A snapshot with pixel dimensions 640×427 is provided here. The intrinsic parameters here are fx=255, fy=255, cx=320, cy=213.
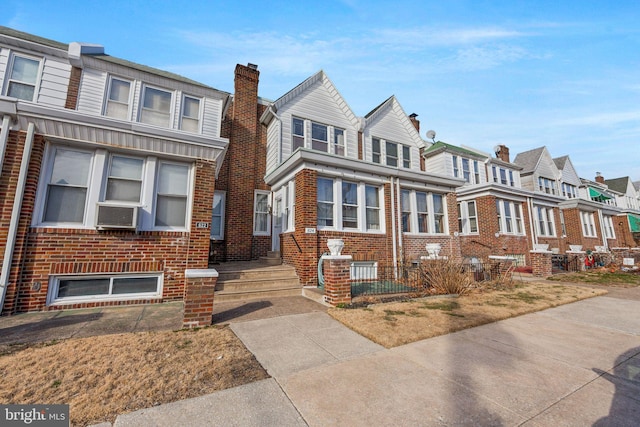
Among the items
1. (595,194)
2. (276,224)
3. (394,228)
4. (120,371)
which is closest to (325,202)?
(394,228)

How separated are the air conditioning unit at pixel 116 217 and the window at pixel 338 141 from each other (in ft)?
29.2

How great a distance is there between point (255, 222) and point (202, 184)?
446cm

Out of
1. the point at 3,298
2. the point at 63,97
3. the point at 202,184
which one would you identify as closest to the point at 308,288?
the point at 202,184

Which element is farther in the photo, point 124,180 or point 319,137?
point 319,137

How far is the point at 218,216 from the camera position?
10.8m

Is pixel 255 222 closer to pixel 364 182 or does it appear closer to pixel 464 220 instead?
pixel 364 182

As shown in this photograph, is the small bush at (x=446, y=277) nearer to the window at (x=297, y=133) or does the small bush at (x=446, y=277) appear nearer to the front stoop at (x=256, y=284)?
the front stoop at (x=256, y=284)

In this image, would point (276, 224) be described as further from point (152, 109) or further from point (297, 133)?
point (152, 109)

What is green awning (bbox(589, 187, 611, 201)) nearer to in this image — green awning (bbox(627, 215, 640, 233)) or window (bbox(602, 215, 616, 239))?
green awning (bbox(627, 215, 640, 233))

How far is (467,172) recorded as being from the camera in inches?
703

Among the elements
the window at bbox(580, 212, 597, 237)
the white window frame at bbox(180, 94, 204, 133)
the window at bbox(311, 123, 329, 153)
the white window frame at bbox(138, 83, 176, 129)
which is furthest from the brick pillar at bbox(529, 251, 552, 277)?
the white window frame at bbox(138, 83, 176, 129)

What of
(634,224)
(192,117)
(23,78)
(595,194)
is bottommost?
(634,224)

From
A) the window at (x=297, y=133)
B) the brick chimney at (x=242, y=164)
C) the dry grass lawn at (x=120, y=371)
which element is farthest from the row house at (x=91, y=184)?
the window at (x=297, y=133)

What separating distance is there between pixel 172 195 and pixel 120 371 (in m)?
4.86
